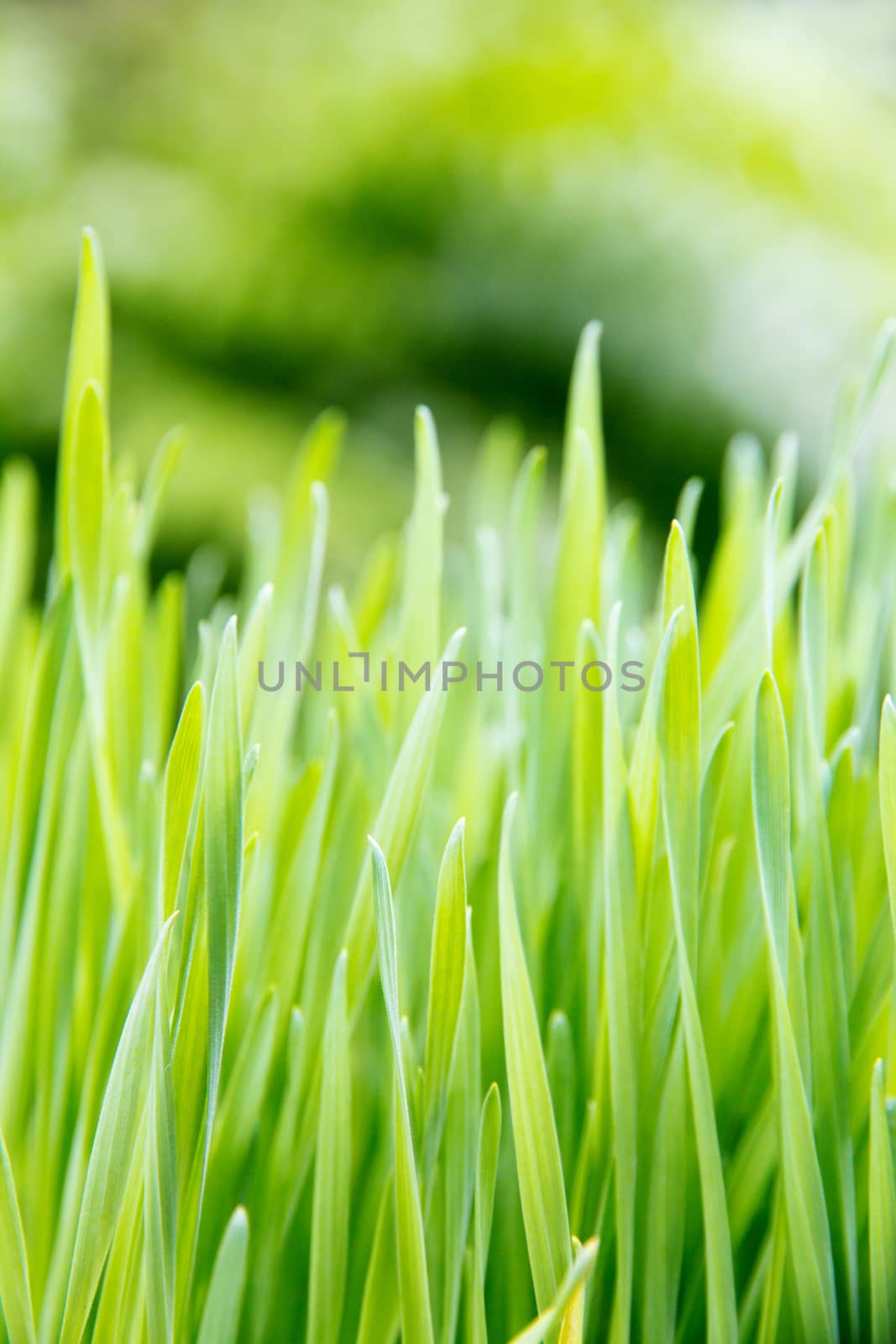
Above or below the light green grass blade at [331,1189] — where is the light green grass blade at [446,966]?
above

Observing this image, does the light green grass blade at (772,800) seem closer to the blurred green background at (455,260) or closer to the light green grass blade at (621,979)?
the light green grass blade at (621,979)

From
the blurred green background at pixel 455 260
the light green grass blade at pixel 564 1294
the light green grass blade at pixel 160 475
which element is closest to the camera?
the light green grass blade at pixel 564 1294

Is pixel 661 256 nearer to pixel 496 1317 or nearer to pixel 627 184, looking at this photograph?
pixel 627 184

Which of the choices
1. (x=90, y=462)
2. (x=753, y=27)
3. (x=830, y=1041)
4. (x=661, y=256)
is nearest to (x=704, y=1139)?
(x=830, y=1041)

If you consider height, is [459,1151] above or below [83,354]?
below

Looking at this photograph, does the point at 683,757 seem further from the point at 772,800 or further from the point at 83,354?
the point at 83,354

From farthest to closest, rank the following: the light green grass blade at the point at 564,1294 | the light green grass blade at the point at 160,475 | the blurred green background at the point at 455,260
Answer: the blurred green background at the point at 455,260 → the light green grass blade at the point at 160,475 → the light green grass blade at the point at 564,1294

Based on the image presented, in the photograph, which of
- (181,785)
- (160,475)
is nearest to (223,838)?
(181,785)

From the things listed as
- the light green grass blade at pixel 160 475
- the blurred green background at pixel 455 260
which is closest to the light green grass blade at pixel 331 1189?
the light green grass blade at pixel 160 475
